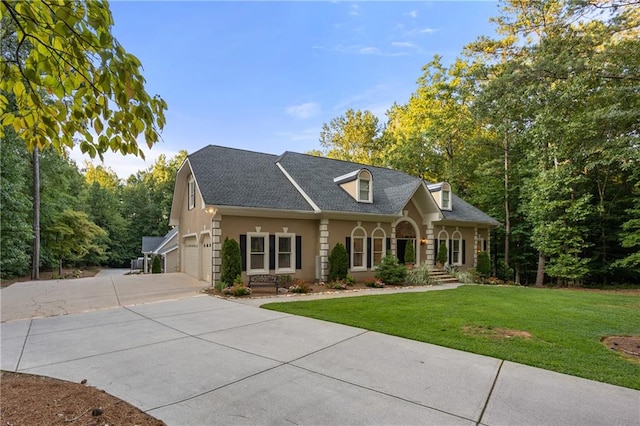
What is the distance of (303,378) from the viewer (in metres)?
4.27

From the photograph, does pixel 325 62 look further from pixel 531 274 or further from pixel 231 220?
pixel 531 274

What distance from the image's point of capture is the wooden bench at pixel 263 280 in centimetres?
1234

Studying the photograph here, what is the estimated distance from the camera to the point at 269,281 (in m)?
12.5

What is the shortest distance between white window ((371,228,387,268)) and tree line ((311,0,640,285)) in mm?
7037

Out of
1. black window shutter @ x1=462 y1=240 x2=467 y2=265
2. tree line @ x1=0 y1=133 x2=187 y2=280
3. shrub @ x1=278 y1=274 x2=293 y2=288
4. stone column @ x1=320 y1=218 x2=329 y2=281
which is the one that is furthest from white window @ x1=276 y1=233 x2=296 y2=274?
black window shutter @ x1=462 y1=240 x2=467 y2=265

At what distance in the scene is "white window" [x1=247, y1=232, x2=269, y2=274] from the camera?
13.2 meters

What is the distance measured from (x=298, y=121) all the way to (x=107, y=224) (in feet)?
83.2

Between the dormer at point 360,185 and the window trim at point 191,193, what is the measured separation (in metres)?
7.61

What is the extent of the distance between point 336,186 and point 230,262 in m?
7.16

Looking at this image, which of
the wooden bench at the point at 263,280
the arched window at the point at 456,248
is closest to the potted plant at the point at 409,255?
the arched window at the point at 456,248

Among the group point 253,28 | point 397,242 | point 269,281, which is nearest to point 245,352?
point 269,281

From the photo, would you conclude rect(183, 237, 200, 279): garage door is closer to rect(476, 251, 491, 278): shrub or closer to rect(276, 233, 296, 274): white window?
rect(276, 233, 296, 274): white window

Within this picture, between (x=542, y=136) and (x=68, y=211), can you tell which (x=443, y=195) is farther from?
(x=68, y=211)

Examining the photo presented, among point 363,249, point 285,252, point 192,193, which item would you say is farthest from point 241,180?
point 363,249
